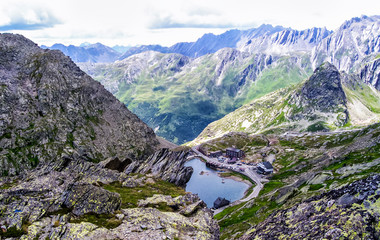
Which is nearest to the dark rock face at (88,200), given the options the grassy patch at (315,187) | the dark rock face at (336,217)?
the dark rock face at (336,217)

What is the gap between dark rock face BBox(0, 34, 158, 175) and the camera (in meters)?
143

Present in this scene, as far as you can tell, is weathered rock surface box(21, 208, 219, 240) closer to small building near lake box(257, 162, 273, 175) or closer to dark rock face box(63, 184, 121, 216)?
dark rock face box(63, 184, 121, 216)

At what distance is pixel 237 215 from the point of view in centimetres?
9569

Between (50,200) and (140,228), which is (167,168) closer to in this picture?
(50,200)

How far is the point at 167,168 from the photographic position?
274 ft

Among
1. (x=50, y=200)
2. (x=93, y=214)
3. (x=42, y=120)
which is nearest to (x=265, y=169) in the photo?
(x=93, y=214)

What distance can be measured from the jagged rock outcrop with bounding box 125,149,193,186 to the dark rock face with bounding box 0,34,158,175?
3347 inches

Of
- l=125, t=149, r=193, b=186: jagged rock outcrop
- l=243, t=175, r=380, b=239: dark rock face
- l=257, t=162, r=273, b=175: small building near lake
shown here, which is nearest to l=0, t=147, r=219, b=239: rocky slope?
l=243, t=175, r=380, b=239: dark rock face

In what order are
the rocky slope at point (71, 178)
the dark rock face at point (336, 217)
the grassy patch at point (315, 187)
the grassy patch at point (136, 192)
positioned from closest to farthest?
the dark rock face at point (336, 217), the rocky slope at point (71, 178), the grassy patch at point (136, 192), the grassy patch at point (315, 187)

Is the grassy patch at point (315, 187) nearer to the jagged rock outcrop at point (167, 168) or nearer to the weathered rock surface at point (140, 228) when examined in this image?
the jagged rock outcrop at point (167, 168)

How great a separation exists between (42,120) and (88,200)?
5785 inches

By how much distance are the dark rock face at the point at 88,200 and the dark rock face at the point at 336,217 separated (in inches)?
991

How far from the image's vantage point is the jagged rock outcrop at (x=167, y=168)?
76319mm

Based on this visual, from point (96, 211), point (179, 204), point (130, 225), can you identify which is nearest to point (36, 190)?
point (96, 211)
